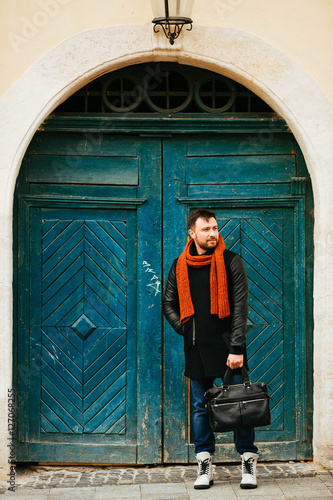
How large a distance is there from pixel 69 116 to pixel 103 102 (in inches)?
12.0

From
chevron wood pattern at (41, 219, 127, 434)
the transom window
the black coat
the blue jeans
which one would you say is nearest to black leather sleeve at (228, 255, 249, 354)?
the black coat

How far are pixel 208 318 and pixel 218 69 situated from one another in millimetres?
2000

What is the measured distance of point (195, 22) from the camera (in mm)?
5594

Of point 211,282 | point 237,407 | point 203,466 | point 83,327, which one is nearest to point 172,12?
point 211,282

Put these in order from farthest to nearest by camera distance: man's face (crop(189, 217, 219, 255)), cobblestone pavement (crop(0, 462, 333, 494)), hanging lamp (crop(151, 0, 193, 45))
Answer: cobblestone pavement (crop(0, 462, 333, 494))
hanging lamp (crop(151, 0, 193, 45))
man's face (crop(189, 217, 219, 255))

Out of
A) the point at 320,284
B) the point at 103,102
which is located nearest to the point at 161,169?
the point at 103,102

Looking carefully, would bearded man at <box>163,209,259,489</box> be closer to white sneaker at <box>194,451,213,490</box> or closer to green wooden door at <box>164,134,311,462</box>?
white sneaker at <box>194,451,213,490</box>

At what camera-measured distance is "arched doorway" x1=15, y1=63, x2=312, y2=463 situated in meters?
Answer: 5.86

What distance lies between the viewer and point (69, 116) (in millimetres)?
5828

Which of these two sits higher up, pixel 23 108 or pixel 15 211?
pixel 23 108

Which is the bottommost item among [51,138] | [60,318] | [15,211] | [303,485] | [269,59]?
[303,485]

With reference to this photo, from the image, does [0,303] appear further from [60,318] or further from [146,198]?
[146,198]

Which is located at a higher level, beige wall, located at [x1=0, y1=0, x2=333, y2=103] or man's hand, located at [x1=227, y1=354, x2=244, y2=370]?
beige wall, located at [x1=0, y1=0, x2=333, y2=103]

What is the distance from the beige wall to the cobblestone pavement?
2.93m
